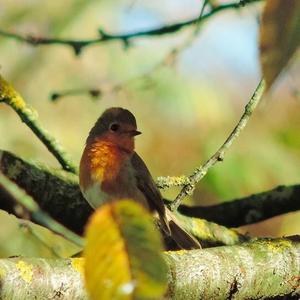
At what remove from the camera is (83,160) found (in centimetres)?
363

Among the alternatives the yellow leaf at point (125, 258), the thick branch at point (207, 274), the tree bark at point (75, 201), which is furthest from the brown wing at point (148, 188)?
the yellow leaf at point (125, 258)

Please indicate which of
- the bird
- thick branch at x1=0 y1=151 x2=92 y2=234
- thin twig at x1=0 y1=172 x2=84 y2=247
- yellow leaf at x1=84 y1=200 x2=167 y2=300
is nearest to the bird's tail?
the bird

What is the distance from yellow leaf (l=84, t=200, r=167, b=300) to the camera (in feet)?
2.20

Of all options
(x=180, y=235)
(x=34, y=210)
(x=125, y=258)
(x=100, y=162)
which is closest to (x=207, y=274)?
(x=34, y=210)

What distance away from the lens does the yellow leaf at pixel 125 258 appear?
670mm

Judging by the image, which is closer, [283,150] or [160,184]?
[160,184]

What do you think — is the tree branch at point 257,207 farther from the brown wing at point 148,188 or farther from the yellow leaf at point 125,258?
the yellow leaf at point 125,258

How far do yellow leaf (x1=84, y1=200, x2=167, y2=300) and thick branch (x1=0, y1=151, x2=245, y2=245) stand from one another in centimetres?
240

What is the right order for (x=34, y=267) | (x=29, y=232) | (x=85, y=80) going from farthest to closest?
(x=85, y=80), (x=29, y=232), (x=34, y=267)

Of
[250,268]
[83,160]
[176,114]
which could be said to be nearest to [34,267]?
[250,268]

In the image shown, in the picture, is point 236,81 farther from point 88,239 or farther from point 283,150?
point 88,239

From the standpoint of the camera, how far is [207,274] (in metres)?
2.05

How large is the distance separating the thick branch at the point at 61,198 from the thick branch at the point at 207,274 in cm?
84

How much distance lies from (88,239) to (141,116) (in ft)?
14.5
